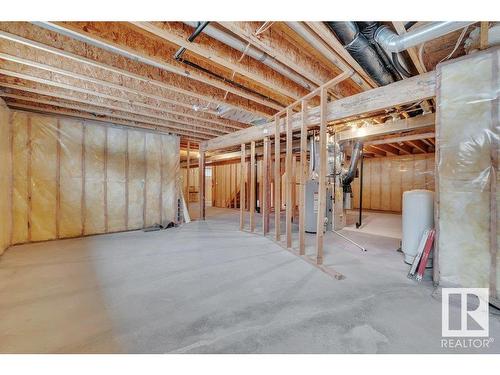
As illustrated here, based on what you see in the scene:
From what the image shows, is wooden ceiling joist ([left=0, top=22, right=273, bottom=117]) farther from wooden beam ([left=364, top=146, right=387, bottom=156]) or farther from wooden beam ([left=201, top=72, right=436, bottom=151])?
wooden beam ([left=364, top=146, right=387, bottom=156])

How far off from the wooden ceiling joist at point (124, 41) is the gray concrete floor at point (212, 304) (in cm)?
232

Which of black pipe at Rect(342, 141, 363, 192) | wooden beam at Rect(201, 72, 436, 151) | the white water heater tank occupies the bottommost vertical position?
the white water heater tank

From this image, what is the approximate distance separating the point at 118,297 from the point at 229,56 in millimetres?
2583

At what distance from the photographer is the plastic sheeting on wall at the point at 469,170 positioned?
1.90 meters

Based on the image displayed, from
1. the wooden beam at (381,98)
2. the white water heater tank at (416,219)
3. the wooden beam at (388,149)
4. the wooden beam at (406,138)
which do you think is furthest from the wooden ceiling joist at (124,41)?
the wooden beam at (388,149)

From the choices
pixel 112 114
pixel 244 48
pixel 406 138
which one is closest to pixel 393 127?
pixel 406 138

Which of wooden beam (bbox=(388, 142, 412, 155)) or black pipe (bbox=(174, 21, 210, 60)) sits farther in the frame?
wooden beam (bbox=(388, 142, 412, 155))

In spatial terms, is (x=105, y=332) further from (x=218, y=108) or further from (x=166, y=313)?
(x=218, y=108)

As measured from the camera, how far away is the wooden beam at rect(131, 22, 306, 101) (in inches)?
74.3

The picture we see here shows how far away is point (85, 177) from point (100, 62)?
286 cm

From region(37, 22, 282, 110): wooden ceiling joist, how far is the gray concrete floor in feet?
7.62

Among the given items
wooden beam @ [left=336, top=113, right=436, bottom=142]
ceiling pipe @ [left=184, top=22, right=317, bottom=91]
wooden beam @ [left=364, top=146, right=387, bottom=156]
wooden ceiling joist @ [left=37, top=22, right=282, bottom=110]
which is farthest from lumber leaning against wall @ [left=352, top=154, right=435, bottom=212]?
wooden ceiling joist @ [left=37, top=22, right=282, bottom=110]

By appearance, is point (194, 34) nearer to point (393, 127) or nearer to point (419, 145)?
point (393, 127)

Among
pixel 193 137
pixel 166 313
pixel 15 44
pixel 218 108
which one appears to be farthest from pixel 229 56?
pixel 193 137
